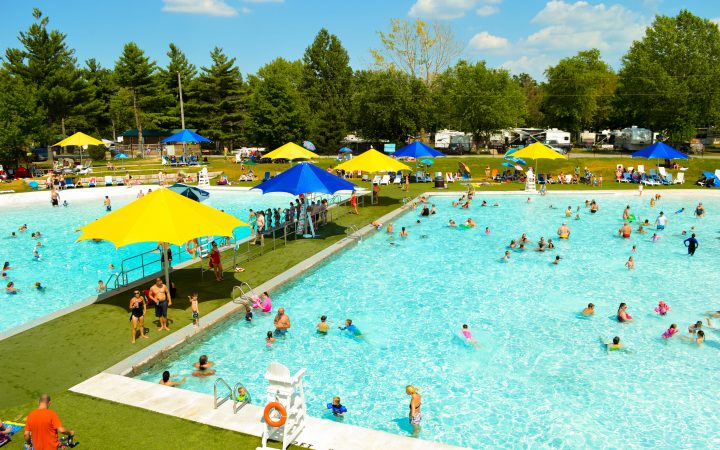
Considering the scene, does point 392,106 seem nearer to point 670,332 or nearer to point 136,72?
point 136,72

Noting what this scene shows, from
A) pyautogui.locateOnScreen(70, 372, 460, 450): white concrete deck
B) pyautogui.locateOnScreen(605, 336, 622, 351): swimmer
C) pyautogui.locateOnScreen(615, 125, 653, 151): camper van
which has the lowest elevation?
pyautogui.locateOnScreen(605, 336, 622, 351): swimmer

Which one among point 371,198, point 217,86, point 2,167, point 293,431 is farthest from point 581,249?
point 217,86

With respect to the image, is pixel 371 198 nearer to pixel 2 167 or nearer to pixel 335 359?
pixel 335 359

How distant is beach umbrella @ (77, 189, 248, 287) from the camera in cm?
1180


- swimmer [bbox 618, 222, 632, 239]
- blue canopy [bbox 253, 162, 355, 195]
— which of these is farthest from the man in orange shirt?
swimmer [bbox 618, 222, 632, 239]

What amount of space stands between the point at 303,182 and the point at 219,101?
4725 centimetres

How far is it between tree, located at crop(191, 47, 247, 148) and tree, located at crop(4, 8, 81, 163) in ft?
45.3

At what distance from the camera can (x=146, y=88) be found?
57.4 meters

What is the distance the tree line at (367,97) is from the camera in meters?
50.0

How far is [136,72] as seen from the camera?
56.5 meters

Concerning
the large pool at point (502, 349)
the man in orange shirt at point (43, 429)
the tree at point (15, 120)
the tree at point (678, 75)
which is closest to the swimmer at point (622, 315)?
the large pool at point (502, 349)

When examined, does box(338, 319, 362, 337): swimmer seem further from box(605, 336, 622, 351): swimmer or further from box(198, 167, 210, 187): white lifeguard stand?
box(198, 167, 210, 187): white lifeguard stand

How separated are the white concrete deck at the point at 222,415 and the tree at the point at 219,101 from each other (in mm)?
54899

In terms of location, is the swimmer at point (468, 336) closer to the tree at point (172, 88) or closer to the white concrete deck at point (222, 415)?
the white concrete deck at point (222, 415)
